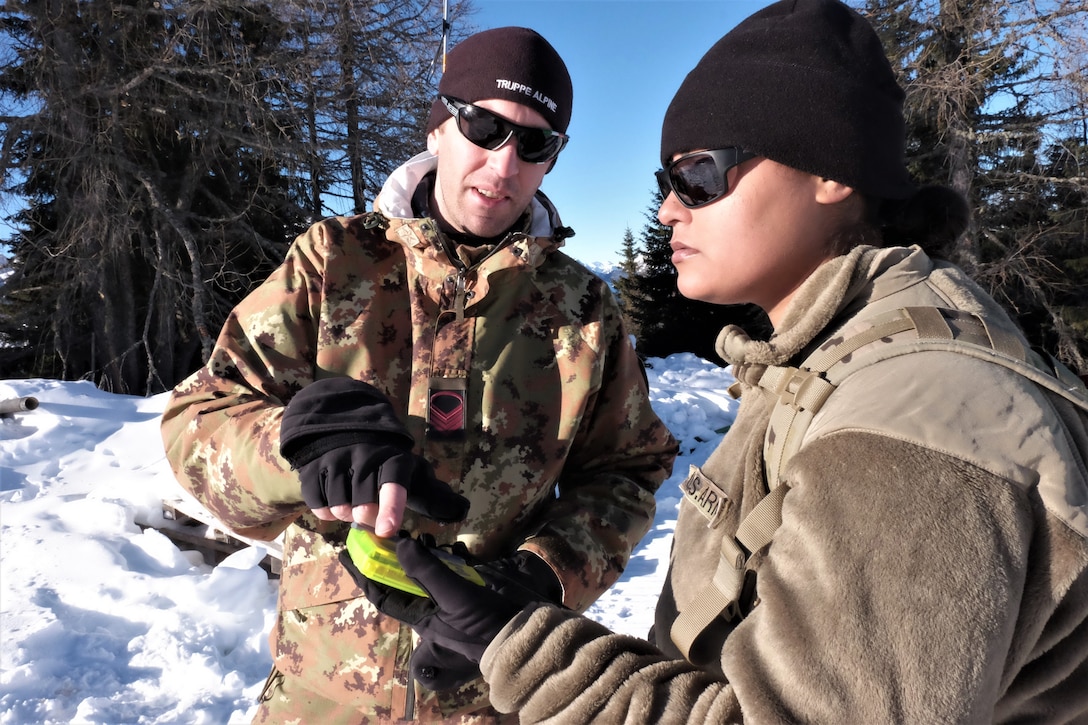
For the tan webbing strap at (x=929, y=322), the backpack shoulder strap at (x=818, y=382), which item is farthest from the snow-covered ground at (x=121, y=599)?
the tan webbing strap at (x=929, y=322)

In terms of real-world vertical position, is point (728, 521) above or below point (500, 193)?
below

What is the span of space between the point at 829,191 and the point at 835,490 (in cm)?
71

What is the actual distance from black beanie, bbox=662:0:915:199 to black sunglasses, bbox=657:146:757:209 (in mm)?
29

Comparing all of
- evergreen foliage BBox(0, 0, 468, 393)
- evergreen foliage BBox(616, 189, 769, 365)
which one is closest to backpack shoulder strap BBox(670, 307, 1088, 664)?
evergreen foliage BBox(0, 0, 468, 393)

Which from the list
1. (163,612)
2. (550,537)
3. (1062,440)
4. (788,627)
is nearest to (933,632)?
(788,627)

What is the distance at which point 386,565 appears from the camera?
1.40 meters

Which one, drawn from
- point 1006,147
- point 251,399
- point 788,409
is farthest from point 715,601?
point 1006,147

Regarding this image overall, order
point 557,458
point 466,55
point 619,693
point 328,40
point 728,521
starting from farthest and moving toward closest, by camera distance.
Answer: point 328,40, point 466,55, point 557,458, point 728,521, point 619,693

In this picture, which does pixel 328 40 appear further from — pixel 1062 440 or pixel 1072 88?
pixel 1062 440

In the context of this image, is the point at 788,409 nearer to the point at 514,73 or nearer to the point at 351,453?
the point at 351,453

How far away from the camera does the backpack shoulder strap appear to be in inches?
38.3

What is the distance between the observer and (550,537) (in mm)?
1772

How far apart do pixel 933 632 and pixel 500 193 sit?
159cm

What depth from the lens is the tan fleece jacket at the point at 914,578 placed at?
0.81 m
